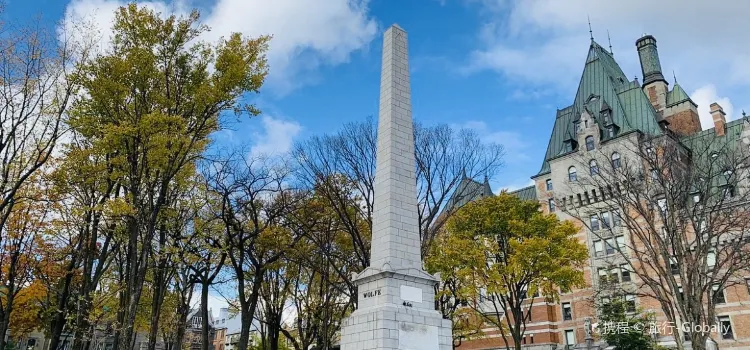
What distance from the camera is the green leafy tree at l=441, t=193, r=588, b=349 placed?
2505 centimetres

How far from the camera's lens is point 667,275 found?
19.1 metres

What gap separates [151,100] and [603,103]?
125 ft

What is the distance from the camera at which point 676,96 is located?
45906 mm

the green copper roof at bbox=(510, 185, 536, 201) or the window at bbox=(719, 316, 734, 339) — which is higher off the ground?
the green copper roof at bbox=(510, 185, 536, 201)

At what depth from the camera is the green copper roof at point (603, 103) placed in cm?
4256

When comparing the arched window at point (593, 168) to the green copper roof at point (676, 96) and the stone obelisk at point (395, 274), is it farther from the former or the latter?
the green copper roof at point (676, 96)

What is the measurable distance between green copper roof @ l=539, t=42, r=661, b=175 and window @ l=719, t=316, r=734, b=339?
14091 millimetres

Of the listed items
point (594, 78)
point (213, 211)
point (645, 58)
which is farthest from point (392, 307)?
point (645, 58)

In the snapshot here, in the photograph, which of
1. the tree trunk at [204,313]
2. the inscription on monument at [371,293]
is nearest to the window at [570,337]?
the tree trunk at [204,313]

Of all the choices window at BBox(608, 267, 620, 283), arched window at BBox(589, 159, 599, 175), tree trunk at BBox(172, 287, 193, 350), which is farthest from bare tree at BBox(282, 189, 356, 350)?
window at BBox(608, 267, 620, 283)

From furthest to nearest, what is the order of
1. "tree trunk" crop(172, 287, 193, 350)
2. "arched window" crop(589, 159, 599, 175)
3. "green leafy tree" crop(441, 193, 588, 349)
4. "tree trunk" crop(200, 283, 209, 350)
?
1. "tree trunk" crop(172, 287, 193, 350)
2. "green leafy tree" crop(441, 193, 588, 349)
3. "tree trunk" crop(200, 283, 209, 350)
4. "arched window" crop(589, 159, 599, 175)

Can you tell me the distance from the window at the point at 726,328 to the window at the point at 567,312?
33.2ft

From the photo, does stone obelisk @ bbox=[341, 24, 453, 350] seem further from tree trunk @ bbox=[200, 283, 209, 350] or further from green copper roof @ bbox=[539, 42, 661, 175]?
green copper roof @ bbox=[539, 42, 661, 175]

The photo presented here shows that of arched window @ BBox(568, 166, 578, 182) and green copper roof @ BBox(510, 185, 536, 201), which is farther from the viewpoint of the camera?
green copper roof @ BBox(510, 185, 536, 201)
